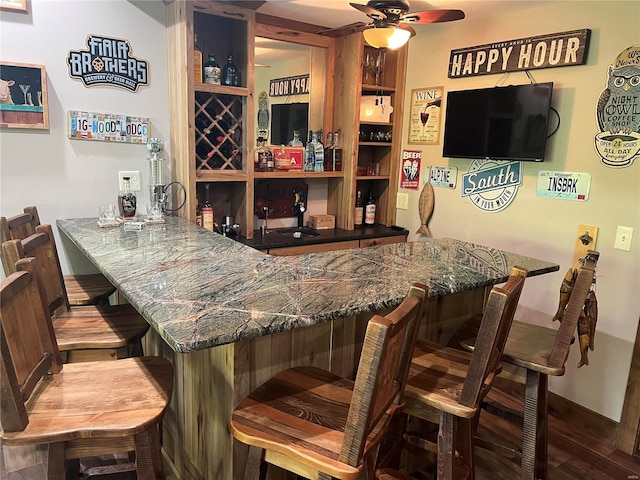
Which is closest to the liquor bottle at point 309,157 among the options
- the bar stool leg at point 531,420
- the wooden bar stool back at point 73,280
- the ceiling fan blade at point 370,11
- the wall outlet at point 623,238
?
the ceiling fan blade at point 370,11

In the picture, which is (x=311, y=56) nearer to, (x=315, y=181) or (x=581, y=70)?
(x=315, y=181)

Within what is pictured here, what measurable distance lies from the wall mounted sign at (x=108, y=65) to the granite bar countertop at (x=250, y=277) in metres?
0.89

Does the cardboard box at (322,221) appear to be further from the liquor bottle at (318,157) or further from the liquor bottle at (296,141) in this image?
the liquor bottle at (296,141)

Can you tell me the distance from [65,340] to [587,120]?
2.74m

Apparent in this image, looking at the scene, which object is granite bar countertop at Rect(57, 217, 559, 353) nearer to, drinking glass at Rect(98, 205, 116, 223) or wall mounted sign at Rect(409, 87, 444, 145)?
drinking glass at Rect(98, 205, 116, 223)

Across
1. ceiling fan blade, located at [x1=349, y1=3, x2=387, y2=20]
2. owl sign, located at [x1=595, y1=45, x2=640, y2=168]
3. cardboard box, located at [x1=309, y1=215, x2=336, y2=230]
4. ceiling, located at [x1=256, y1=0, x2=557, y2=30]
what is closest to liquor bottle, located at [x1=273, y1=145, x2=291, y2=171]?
cardboard box, located at [x1=309, y1=215, x2=336, y2=230]

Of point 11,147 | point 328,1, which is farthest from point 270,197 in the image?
point 11,147

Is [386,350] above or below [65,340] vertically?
above

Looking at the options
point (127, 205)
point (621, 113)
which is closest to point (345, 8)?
point (621, 113)

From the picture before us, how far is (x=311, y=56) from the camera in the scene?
362cm

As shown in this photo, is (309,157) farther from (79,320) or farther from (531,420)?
(531,420)

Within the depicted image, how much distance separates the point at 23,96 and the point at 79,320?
1412 mm

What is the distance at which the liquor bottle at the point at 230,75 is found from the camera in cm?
310

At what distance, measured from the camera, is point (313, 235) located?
3.57 m
